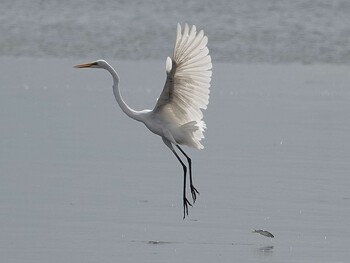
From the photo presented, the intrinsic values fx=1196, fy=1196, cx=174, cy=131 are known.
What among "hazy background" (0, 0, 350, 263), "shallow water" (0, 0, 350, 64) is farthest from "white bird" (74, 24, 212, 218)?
"shallow water" (0, 0, 350, 64)

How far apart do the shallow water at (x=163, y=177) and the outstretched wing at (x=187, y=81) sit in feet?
2.19

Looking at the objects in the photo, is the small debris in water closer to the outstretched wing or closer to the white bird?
the white bird

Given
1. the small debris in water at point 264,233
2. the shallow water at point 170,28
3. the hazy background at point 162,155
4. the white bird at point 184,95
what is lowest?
the shallow water at point 170,28

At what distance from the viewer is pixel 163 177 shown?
10.5 m

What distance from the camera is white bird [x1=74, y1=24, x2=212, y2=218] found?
915 centimetres

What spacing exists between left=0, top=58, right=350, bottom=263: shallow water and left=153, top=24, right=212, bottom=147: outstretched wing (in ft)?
2.19

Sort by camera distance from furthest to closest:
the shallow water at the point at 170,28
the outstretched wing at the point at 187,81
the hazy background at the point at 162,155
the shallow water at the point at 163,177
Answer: the shallow water at the point at 170,28 → the outstretched wing at the point at 187,81 → the hazy background at the point at 162,155 → the shallow water at the point at 163,177

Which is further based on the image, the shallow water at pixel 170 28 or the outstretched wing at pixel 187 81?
the shallow water at pixel 170 28

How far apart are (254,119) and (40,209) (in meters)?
5.01

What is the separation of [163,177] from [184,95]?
3.94ft

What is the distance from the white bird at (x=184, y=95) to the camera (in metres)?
9.15

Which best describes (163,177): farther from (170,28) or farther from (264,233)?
(170,28)

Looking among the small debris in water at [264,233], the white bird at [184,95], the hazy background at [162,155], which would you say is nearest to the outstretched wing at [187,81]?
the white bird at [184,95]

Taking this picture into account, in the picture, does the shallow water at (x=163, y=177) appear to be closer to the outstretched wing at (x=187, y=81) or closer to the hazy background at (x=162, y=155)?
the hazy background at (x=162, y=155)
